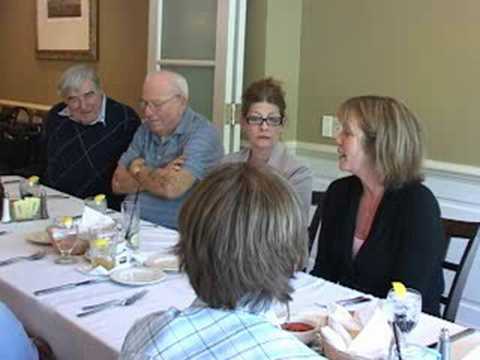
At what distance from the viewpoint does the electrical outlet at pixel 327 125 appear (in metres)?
3.75

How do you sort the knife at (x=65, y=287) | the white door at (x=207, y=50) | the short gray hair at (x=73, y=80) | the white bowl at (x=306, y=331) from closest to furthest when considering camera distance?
the white bowl at (x=306, y=331) → the knife at (x=65, y=287) → the short gray hair at (x=73, y=80) → the white door at (x=207, y=50)

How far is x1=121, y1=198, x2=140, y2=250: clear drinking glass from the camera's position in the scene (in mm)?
2258

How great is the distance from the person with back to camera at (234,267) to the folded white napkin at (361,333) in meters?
0.33

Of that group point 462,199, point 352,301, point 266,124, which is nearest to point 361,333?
point 352,301

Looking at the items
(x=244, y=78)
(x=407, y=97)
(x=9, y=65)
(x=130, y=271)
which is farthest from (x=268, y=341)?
(x=9, y=65)

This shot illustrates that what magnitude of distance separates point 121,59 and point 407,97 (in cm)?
233

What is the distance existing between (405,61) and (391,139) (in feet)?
4.24

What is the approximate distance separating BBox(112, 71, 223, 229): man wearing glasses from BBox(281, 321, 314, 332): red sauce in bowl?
1420mm

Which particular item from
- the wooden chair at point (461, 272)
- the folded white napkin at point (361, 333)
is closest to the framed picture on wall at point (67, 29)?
the wooden chair at point (461, 272)

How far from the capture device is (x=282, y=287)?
1136 mm

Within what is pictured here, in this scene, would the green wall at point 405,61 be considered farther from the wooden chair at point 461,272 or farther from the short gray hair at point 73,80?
the short gray hair at point 73,80

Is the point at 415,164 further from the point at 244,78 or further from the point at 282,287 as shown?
the point at 244,78

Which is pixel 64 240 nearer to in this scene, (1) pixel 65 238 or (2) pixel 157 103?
(1) pixel 65 238

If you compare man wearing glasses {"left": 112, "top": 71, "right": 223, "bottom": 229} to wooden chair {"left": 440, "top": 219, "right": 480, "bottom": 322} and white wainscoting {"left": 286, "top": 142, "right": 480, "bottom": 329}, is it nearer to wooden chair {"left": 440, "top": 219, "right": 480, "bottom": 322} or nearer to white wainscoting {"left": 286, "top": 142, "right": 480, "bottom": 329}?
white wainscoting {"left": 286, "top": 142, "right": 480, "bottom": 329}
